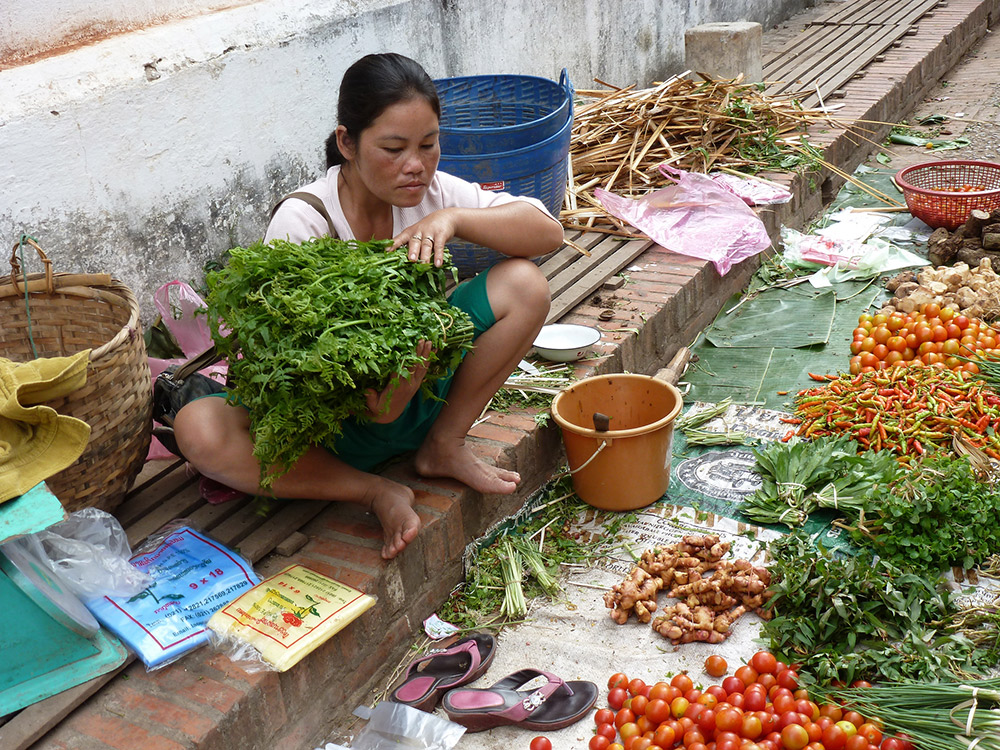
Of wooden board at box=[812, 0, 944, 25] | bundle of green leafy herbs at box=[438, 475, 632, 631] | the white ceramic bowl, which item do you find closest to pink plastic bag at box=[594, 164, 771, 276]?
the white ceramic bowl

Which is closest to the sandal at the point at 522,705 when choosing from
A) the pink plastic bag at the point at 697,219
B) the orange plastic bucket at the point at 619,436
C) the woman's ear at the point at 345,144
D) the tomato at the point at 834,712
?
the tomato at the point at 834,712

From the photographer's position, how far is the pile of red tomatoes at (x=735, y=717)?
216 cm

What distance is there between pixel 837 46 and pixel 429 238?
703 centimetres

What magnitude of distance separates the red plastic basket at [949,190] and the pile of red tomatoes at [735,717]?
11.6 feet

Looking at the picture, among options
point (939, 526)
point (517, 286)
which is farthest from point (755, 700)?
point (517, 286)

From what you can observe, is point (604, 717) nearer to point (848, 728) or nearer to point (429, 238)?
point (848, 728)

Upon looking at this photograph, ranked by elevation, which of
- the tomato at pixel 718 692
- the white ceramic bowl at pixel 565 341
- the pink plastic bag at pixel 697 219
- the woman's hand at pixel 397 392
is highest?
the woman's hand at pixel 397 392

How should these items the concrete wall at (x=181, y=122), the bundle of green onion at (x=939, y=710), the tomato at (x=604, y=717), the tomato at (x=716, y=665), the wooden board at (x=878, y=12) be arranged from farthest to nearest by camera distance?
the wooden board at (x=878, y=12) < the concrete wall at (x=181, y=122) < the tomato at (x=716, y=665) < the tomato at (x=604, y=717) < the bundle of green onion at (x=939, y=710)

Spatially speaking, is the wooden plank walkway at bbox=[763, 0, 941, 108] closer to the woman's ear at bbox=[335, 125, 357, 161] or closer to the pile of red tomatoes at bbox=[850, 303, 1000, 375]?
the pile of red tomatoes at bbox=[850, 303, 1000, 375]

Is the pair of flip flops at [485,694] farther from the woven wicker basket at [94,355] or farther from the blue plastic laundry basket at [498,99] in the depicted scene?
the blue plastic laundry basket at [498,99]

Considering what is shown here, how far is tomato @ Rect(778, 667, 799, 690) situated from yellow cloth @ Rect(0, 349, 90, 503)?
187 centimetres

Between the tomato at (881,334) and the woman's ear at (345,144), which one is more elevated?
the woman's ear at (345,144)

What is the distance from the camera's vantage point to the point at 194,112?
3.78 m

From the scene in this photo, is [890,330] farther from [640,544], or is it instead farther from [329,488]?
[329,488]
